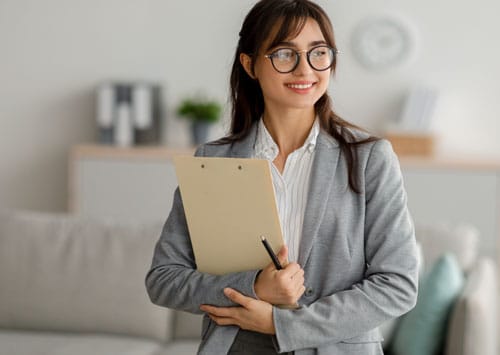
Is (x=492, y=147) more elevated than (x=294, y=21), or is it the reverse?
(x=294, y=21)

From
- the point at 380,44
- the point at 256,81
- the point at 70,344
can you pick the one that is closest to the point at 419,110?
the point at 380,44

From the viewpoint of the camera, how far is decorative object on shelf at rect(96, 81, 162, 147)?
5438mm

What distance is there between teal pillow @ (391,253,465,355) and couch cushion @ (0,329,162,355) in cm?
88

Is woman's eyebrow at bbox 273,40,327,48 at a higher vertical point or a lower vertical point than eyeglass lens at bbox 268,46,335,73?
A: higher

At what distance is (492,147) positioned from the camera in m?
5.38

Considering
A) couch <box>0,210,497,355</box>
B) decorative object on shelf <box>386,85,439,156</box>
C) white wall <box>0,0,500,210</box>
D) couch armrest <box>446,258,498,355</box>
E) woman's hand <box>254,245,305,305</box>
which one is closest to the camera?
woman's hand <box>254,245,305,305</box>

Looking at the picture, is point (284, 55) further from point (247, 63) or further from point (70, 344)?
point (70, 344)

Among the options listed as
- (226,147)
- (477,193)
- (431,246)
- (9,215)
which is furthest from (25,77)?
(226,147)

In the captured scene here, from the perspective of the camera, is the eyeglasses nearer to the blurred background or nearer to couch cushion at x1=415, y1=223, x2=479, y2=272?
couch cushion at x1=415, y1=223, x2=479, y2=272

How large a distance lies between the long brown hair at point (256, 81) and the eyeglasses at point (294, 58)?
23 millimetres

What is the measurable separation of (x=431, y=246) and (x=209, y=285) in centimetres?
193

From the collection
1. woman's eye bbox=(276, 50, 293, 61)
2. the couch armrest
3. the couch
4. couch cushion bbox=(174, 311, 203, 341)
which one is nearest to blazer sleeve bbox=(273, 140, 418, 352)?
woman's eye bbox=(276, 50, 293, 61)

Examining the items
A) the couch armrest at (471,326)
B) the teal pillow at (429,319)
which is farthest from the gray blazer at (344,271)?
the teal pillow at (429,319)

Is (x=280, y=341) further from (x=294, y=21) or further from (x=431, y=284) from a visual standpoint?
(x=431, y=284)
